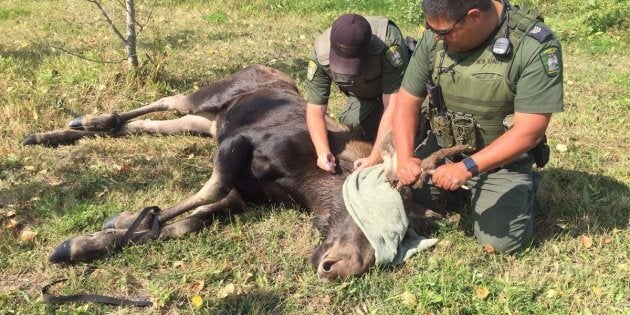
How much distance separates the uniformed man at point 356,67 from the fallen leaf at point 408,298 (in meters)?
1.18

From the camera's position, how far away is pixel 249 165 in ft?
15.3

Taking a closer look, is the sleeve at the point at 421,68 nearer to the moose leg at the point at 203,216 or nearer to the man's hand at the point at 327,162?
the man's hand at the point at 327,162

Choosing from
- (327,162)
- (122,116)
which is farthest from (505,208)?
(122,116)

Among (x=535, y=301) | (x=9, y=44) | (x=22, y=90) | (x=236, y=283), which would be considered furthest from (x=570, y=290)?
(x=9, y=44)

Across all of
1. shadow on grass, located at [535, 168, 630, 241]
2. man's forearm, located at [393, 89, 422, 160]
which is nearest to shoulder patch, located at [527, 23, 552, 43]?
man's forearm, located at [393, 89, 422, 160]

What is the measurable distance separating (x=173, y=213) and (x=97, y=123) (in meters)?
2.04

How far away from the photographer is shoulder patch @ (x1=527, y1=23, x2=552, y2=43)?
354 centimetres

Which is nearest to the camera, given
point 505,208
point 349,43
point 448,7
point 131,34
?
point 448,7

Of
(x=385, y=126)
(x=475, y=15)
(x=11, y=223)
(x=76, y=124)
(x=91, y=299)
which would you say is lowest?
(x=91, y=299)

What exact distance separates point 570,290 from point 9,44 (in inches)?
314

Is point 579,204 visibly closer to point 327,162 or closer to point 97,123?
point 327,162

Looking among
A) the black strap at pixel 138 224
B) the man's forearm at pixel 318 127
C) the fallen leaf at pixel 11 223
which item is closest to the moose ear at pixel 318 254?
the man's forearm at pixel 318 127

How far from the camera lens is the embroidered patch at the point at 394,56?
4.73 m

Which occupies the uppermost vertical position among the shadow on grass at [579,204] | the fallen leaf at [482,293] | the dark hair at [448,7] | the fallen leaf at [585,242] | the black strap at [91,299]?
the dark hair at [448,7]
